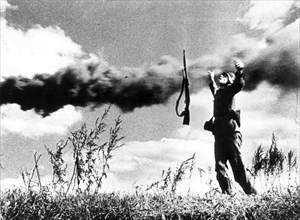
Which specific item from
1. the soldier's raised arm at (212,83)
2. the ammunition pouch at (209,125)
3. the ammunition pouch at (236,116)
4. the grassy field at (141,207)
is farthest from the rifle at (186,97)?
the grassy field at (141,207)

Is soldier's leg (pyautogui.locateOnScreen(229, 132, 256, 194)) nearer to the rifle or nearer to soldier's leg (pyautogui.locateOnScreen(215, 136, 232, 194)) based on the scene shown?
soldier's leg (pyautogui.locateOnScreen(215, 136, 232, 194))

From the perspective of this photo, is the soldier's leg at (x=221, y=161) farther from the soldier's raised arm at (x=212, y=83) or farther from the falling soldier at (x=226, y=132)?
the soldier's raised arm at (x=212, y=83)

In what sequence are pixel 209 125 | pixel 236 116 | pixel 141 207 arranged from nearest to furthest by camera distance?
1. pixel 141 207
2. pixel 236 116
3. pixel 209 125

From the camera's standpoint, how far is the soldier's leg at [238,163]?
260 inches

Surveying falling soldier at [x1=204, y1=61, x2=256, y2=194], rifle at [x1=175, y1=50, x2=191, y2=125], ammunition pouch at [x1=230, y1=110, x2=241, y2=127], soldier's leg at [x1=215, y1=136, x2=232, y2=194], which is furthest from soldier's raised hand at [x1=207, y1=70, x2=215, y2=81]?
soldier's leg at [x1=215, y1=136, x2=232, y2=194]

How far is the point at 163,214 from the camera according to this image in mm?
4574

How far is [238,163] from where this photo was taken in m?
6.75

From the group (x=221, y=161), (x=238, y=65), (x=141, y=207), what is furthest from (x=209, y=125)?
(x=141, y=207)

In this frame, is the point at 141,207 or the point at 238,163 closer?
the point at 141,207

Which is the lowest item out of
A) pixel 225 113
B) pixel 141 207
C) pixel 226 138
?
pixel 141 207

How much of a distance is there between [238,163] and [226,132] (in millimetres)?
482

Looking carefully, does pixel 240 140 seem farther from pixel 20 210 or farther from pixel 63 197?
pixel 20 210

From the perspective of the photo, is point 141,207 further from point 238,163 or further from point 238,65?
point 238,65

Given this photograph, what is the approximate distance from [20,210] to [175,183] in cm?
204
